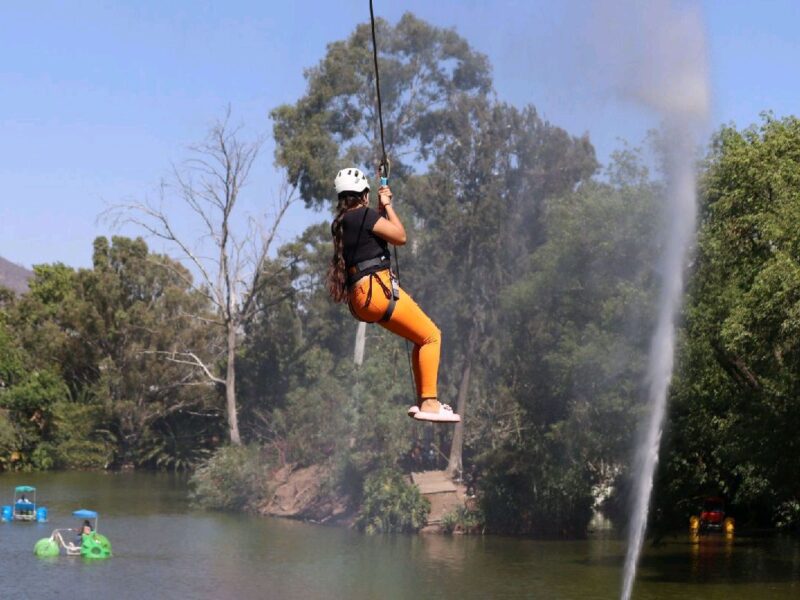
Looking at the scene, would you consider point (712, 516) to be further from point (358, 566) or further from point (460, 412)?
point (358, 566)

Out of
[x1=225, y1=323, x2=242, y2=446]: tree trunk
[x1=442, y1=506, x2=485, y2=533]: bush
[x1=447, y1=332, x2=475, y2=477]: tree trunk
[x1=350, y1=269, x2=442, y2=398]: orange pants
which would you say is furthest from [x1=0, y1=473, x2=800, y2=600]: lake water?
[x1=350, y1=269, x2=442, y2=398]: orange pants

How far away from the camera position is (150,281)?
67812 mm

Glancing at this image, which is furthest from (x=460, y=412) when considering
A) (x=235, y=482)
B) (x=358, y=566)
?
(x=358, y=566)

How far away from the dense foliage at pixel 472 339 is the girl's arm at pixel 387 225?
18.9m

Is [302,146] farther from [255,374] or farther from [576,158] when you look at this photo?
[576,158]

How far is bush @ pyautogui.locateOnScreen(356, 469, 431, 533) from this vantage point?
144ft

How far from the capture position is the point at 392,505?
43969 millimetres

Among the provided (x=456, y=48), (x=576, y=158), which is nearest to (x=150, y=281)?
(x=456, y=48)

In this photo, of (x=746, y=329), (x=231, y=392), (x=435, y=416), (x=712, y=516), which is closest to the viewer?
(x=435, y=416)

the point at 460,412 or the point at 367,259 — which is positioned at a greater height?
the point at 460,412

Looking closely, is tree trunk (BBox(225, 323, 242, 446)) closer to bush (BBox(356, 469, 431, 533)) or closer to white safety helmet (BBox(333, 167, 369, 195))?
bush (BBox(356, 469, 431, 533))

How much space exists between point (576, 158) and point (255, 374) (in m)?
22.4

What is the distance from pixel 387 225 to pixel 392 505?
37.1 metres

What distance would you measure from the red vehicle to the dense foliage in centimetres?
185
